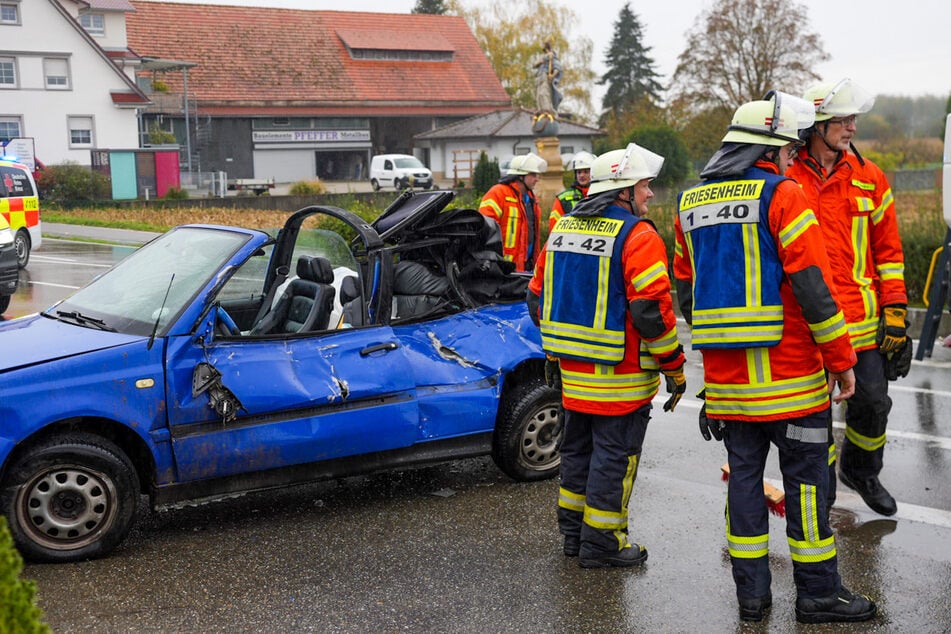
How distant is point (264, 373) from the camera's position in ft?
17.6

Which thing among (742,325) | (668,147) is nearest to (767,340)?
(742,325)

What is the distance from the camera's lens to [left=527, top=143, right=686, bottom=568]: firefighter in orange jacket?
4.88m

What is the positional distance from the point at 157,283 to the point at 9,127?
44920mm

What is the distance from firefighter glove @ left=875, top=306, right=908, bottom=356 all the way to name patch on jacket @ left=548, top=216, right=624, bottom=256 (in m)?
1.51

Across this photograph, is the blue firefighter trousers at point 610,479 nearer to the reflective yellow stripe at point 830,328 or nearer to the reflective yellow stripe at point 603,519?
the reflective yellow stripe at point 603,519

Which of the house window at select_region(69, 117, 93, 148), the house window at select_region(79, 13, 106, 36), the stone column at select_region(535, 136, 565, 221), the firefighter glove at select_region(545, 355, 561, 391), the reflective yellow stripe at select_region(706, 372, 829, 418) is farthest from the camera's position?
the house window at select_region(79, 13, 106, 36)

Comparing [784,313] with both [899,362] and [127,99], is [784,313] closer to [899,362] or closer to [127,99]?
[899,362]

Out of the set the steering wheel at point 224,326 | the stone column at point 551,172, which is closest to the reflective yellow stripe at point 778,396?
the steering wheel at point 224,326

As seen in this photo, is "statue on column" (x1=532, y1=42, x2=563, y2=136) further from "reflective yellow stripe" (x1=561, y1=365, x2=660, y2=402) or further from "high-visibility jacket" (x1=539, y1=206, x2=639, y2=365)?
"reflective yellow stripe" (x1=561, y1=365, x2=660, y2=402)

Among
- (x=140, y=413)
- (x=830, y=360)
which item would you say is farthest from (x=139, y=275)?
(x=830, y=360)

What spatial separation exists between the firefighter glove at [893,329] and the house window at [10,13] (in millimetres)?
47317

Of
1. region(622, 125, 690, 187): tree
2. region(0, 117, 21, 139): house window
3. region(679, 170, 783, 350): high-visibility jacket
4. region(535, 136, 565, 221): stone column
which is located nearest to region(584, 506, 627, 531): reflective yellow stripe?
region(679, 170, 783, 350): high-visibility jacket

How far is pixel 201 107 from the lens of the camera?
53.8 m

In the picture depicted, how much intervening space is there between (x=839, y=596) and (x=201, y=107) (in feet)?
173
